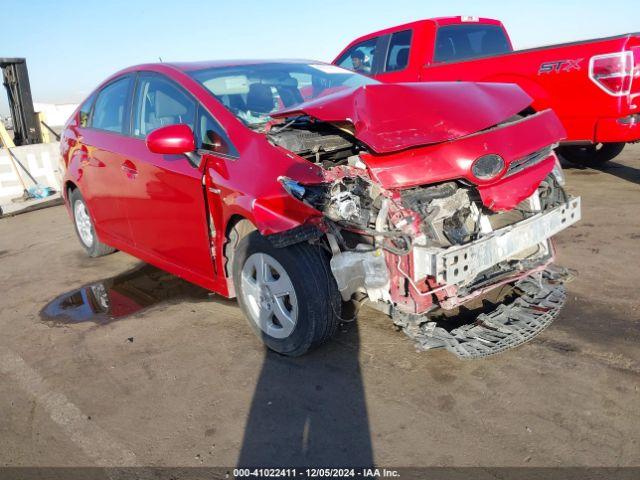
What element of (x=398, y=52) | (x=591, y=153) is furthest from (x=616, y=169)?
(x=398, y=52)

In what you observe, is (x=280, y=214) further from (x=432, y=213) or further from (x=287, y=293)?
(x=432, y=213)

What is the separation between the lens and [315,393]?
9.93ft

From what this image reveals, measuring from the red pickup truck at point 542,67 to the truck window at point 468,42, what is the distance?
0.05ft

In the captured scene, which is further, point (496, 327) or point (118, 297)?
point (118, 297)

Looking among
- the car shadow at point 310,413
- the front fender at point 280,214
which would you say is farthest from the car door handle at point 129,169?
the car shadow at point 310,413

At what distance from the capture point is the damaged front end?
9.78 feet

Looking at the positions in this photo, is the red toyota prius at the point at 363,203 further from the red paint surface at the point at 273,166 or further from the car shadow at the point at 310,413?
the car shadow at the point at 310,413

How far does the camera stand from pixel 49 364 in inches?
145

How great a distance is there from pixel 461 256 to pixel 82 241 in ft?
15.2

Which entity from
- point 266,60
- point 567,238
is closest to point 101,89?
point 266,60

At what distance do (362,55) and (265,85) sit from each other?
15.3ft

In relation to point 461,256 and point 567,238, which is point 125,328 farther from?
point 567,238

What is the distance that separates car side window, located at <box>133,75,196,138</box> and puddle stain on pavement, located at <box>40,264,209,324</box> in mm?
1360

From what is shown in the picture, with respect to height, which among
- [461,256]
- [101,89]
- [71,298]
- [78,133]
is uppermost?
[101,89]
